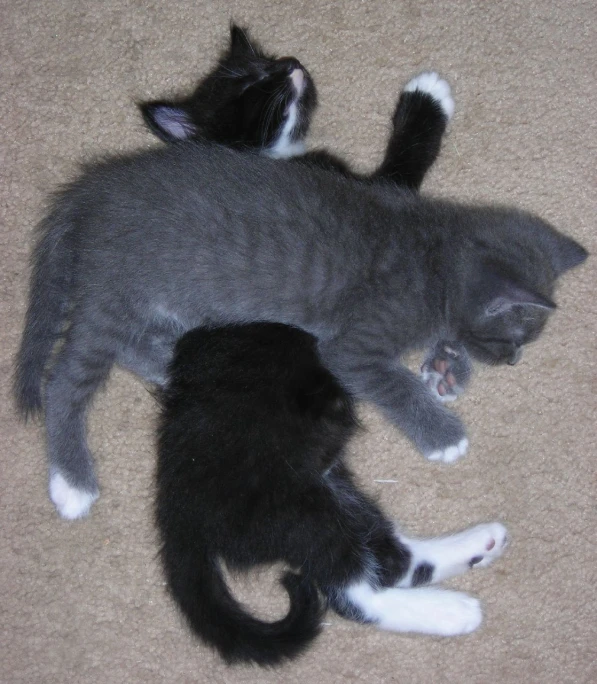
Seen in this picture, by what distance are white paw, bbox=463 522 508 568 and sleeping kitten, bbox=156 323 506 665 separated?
0.61 ft

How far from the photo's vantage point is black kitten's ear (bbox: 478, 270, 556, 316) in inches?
51.3

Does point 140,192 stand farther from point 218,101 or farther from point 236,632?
point 236,632

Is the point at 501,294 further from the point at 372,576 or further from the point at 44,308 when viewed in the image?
the point at 44,308

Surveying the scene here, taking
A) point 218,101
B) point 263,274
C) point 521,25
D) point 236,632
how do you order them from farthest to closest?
point 521,25, point 218,101, point 263,274, point 236,632

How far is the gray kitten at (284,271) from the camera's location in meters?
1.41

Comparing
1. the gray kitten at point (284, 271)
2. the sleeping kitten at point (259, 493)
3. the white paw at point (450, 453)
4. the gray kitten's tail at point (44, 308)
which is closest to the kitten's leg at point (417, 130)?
the gray kitten at point (284, 271)

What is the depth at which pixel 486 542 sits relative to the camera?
1.54 meters

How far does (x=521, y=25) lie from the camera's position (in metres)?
1.69

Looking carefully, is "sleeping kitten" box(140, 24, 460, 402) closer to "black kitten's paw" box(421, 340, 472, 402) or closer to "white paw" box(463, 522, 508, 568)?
"black kitten's paw" box(421, 340, 472, 402)

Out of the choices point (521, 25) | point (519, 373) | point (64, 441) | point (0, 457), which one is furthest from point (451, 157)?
point (0, 457)

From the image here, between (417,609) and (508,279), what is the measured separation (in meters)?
0.69

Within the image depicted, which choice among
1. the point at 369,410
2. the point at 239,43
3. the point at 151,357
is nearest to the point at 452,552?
the point at 369,410

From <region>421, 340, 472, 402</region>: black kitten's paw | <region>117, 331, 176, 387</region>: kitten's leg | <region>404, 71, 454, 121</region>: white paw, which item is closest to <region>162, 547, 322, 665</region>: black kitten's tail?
<region>117, 331, 176, 387</region>: kitten's leg

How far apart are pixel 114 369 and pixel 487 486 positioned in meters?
0.88
